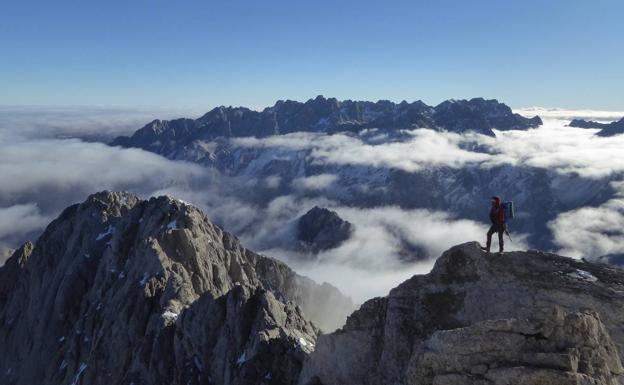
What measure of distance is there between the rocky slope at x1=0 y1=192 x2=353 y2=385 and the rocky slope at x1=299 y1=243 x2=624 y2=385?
32951 mm

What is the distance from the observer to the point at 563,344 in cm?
2000

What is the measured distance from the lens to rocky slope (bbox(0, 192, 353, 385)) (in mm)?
75688

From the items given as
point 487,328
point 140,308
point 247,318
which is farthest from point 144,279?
point 487,328

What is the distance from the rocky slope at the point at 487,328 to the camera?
19.9m

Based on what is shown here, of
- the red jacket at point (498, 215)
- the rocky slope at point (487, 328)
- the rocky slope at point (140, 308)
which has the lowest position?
the rocky slope at point (140, 308)

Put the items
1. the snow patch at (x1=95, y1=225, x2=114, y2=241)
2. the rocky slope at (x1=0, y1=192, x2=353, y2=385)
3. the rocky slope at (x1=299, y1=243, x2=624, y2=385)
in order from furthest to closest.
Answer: the snow patch at (x1=95, y1=225, x2=114, y2=241) < the rocky slope at (x1=0, y1=192, x2=353, y2=385) < the rocky slope at (x1=299, y1=243, x2=624, y2=385)

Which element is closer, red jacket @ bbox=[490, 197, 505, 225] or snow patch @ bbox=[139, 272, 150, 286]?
red jacket @ bbox=[490, 197, 505, 225]

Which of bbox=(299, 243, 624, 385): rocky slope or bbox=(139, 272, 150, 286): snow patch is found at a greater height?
bbox=(299, 243, 624, 385): rocky slope

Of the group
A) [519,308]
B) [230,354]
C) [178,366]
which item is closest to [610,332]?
[519,308]

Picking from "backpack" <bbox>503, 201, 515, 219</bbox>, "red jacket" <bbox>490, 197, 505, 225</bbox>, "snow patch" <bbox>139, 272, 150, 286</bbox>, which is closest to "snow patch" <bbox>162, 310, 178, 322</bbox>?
"snow patch" <bbox>139, 272, 150, 286</bbox>

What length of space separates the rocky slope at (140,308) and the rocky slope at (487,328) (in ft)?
108

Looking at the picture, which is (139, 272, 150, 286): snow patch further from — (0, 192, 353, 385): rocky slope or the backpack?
the backpack

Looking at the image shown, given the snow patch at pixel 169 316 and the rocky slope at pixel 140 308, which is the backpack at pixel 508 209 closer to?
the rocky slope at pixel 140 308

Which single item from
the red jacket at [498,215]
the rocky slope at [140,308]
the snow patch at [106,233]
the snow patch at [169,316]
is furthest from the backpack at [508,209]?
the snow patch at [106,233]
